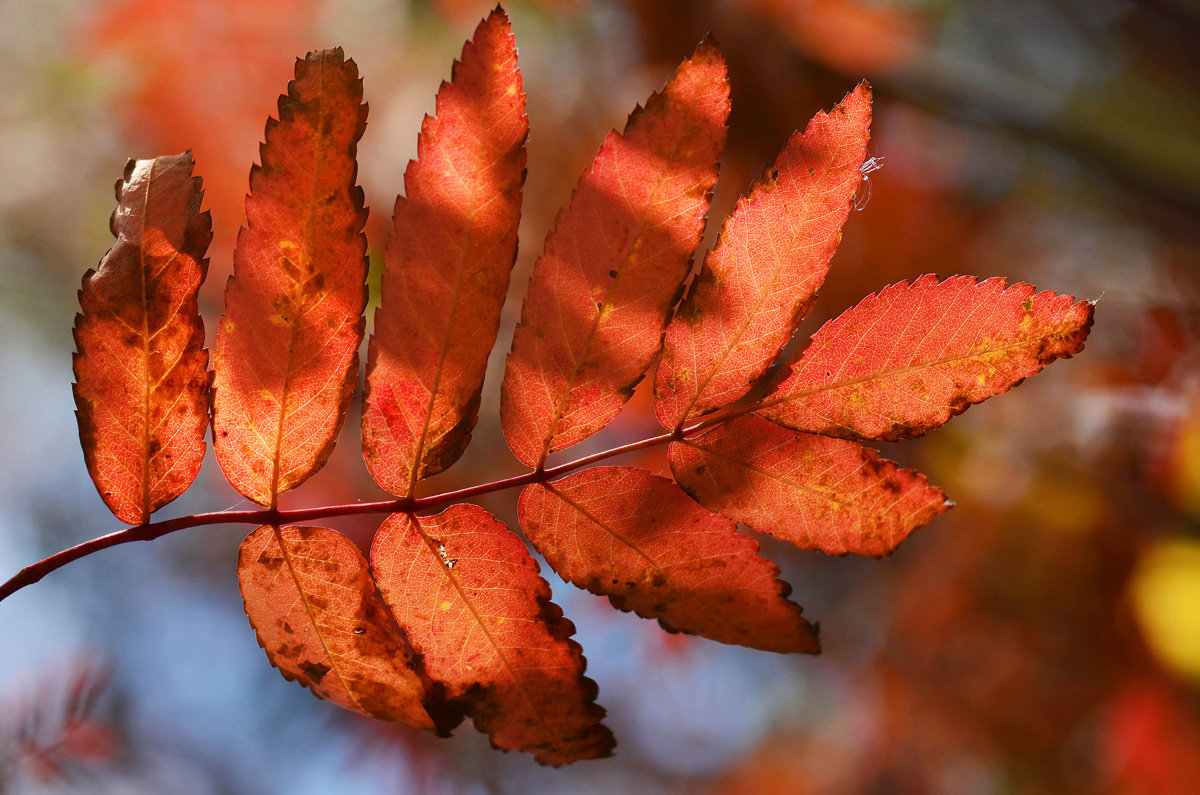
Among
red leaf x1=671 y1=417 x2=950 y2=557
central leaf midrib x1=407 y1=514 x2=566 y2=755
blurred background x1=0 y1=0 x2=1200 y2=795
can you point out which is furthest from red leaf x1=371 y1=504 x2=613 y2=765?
blurred background x1=0 y1=0 x2=1200 y2=795

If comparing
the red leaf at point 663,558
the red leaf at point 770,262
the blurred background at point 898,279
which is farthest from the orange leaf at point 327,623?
the blurred background at point 898,279

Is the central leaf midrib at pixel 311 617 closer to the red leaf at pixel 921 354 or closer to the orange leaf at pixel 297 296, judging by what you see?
the orange leaf at pixel 297 296

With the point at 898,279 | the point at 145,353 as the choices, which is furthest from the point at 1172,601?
the point at 145,353

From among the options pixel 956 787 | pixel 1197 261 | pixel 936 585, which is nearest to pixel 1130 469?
pixel 1197 261

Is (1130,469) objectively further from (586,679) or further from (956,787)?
(586,679)

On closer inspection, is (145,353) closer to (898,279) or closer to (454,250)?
(454,250)
